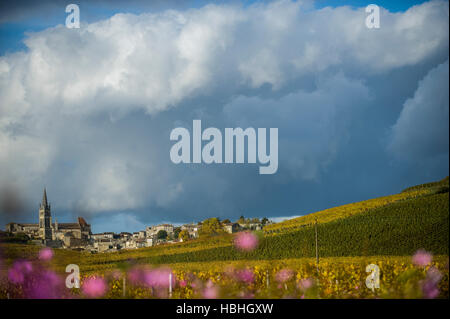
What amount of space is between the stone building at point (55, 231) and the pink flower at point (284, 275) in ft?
13.4

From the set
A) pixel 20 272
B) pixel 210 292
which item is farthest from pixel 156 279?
pixel 20 272

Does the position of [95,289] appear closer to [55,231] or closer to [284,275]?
[284,275]

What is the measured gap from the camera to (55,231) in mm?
10422

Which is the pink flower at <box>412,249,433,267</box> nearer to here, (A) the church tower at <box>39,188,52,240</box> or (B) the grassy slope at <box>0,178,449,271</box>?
(B) the grassy slope at <box>0,178,449,271</box>

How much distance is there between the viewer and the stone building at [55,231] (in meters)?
9.20

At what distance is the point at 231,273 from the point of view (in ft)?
26.1

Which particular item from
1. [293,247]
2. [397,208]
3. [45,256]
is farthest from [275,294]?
[397,208]

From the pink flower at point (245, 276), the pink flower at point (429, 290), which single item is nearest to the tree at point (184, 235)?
the pink flower at point (245, 276)

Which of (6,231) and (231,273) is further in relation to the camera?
(6,231)

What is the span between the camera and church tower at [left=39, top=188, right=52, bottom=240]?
28.9 feet

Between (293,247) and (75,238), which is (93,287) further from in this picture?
(293,247)

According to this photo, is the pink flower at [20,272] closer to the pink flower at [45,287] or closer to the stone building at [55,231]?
the pink flower at [45,287]
